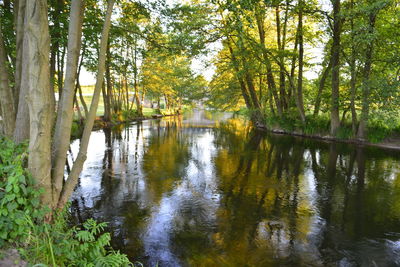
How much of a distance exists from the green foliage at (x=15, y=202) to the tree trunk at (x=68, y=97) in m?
0.64

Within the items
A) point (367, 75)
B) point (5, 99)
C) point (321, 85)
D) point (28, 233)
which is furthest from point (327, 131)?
point (28, 233)

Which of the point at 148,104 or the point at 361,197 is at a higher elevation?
the point at 148,104

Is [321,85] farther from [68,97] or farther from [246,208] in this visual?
[68,97]

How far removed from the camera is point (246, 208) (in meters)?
6.96

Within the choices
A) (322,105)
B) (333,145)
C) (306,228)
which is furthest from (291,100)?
(306,228)

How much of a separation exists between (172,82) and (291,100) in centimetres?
2050

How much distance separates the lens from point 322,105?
2130cm

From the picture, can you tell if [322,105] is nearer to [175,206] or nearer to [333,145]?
[333,145]

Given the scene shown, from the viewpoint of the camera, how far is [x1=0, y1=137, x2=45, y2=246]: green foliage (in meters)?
3.04

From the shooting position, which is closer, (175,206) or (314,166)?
(175,206)

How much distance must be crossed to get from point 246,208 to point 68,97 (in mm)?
4950

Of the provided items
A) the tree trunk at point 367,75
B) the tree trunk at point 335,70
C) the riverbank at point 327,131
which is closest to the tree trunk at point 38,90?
the tree trunk at point 367,75

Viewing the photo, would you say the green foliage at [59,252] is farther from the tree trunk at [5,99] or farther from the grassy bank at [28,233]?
the tree trunk at [5,99]

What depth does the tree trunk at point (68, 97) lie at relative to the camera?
400 cm
